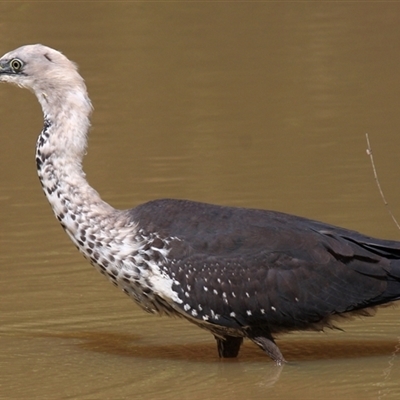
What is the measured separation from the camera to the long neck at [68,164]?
9078 millimetres

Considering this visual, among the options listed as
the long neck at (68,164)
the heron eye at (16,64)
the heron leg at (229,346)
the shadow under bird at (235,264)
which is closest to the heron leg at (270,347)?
the shadow under bird at (235,264)

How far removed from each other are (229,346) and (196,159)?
537 centimetres

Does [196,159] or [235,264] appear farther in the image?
[196,159]

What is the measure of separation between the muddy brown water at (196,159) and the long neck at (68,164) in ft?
3.41

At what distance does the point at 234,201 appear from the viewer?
42.5 feet

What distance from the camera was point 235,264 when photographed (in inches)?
348

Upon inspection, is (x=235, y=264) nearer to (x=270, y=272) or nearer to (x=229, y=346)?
(x=270, y=272)

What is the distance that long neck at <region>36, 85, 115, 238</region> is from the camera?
9.08 m

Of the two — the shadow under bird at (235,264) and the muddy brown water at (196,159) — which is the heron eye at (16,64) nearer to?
the shadow under bird at (235,264)

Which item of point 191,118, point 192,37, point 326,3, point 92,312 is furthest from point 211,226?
point 326,3

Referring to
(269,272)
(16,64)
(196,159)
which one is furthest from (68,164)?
(196,159)

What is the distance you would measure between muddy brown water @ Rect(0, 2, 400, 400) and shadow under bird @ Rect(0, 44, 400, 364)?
0.40 meters

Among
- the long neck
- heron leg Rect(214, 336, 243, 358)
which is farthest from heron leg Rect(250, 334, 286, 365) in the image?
the long neck

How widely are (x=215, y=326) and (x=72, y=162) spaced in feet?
4.75
